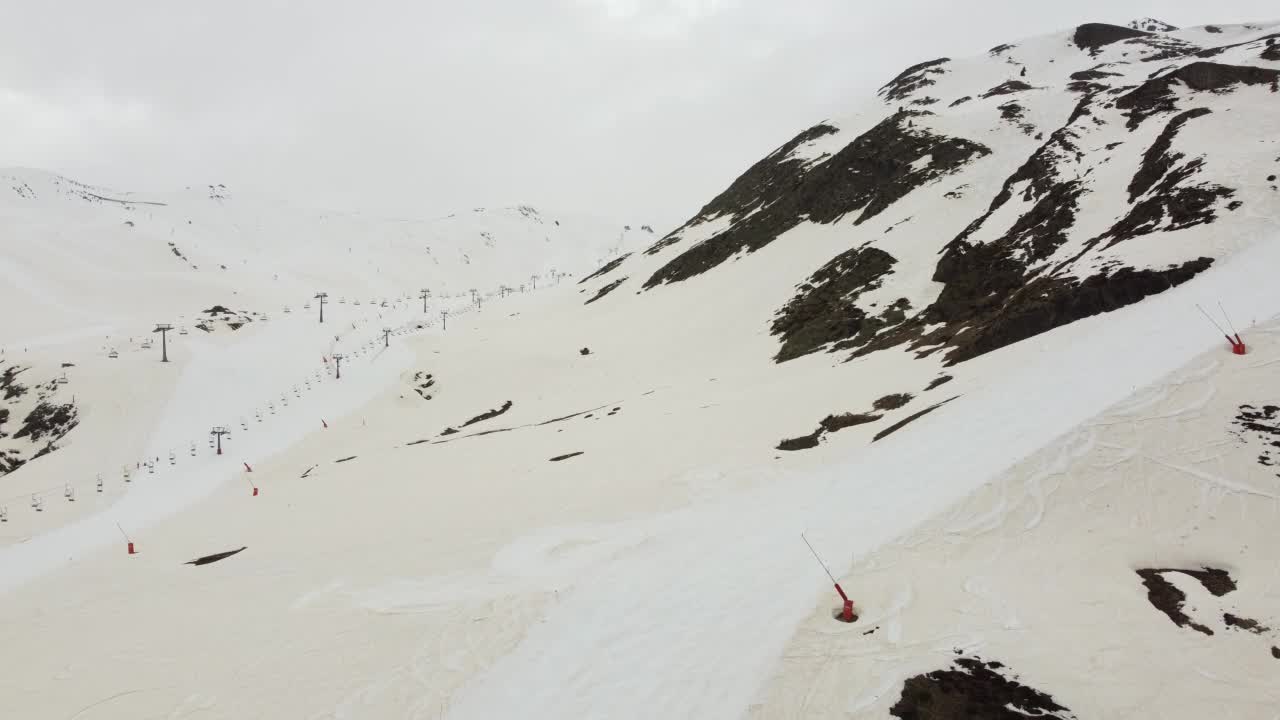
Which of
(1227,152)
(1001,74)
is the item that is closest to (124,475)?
(1227,152)

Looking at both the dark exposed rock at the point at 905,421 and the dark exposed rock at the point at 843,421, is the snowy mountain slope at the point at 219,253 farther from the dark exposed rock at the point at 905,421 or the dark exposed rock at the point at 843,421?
the dark exposed rock at the point at 905,421

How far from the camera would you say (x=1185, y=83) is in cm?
2595

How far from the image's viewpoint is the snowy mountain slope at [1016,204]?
1504cm

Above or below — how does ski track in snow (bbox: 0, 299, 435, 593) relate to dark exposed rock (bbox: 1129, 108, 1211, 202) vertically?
below

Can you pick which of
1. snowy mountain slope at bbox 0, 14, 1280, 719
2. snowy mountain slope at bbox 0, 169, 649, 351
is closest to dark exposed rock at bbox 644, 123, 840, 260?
snowy mountain slope at bbox 0, 14, 1280, 719

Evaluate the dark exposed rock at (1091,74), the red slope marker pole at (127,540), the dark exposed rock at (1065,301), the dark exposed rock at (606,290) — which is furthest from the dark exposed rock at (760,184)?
the red slope marker pole at (127,540)

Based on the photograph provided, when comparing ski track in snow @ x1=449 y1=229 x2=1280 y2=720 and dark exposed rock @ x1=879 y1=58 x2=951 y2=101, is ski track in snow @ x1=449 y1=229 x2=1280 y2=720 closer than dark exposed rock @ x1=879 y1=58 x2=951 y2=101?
Yes

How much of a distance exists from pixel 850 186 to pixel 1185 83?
2407 cm

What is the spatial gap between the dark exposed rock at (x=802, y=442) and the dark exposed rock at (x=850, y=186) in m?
34.5

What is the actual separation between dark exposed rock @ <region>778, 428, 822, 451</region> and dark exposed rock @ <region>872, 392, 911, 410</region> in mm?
1866

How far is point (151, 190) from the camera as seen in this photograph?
14038cm

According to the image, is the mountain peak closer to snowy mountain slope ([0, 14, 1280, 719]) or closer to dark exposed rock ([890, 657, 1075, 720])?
snowy mountain slope ([0, 14, 1280, 719])

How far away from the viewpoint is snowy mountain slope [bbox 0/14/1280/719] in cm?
562

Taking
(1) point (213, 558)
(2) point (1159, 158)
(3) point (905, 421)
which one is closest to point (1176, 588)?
(3) point (905, 421)
